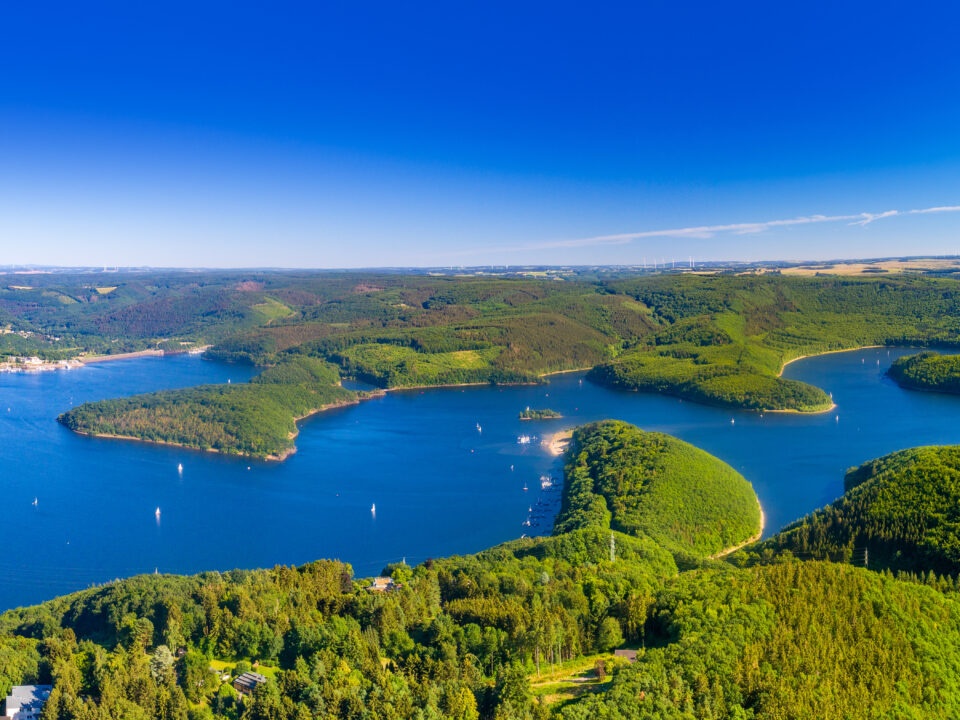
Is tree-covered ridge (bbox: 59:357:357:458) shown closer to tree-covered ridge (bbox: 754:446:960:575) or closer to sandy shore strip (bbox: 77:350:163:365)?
tree-covered ridge (bbox: 754:446:960:575)

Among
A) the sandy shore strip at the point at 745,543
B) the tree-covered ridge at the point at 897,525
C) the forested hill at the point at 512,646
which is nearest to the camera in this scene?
the forested hill at the point at 512,646

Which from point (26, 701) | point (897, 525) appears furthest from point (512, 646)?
point (897, 525)

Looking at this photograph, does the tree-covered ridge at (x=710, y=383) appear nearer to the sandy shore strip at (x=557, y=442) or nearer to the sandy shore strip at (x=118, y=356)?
the sandy shore strip at (x=557, y=442)

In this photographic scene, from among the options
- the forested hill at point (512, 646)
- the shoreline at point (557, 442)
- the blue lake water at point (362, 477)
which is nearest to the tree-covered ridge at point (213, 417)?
the blue lake water at point (362, 477)

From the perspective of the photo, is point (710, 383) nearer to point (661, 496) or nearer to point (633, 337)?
point (661, 496)

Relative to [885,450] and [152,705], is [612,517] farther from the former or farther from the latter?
[885,450]

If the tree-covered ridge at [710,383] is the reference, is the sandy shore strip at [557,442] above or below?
below
